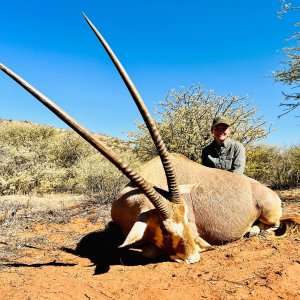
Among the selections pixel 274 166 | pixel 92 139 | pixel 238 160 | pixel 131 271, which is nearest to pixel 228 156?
pixel 238 160

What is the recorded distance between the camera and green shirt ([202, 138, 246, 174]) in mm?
5645

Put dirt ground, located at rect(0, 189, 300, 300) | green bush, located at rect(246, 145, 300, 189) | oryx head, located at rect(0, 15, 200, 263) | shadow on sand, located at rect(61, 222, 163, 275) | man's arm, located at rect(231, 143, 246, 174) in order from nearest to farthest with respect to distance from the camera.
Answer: dirt ground, located at rect(0, 189, 300, 300), oryx head, located at rect(0, 15, 200, 263), shadow on sand, located at rect(61, 222, 163, 275), man's arm, located at rect(231, 143, 246, 174), green bush, located at rect(246, 145, 300, 189)

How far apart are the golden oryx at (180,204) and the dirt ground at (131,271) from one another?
20 cm

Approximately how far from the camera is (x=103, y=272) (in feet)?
11.2

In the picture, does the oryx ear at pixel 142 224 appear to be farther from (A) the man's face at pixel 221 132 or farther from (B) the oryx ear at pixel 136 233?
(A) the man's face at pixel 221 132

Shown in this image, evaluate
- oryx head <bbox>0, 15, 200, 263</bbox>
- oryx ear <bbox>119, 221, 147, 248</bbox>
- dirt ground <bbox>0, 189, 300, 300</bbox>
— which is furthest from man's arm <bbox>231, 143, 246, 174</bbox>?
oryx ear <bbox>119, 221, 147, 248</bbox>

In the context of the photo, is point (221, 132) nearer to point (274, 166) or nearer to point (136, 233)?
point (136, 233)

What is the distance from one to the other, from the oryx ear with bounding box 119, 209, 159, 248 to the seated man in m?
2.52

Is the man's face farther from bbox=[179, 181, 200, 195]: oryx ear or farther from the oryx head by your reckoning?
the oryx head

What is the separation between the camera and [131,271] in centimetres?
335

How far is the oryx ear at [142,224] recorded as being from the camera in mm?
3289

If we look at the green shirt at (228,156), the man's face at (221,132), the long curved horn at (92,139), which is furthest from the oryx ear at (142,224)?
the man's face at (221,132)

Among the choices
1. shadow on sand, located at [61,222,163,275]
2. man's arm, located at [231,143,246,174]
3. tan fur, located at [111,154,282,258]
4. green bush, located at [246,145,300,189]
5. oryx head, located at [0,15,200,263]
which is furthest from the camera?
green bush, located at [246,145,300,189]

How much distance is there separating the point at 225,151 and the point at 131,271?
10.1ft
